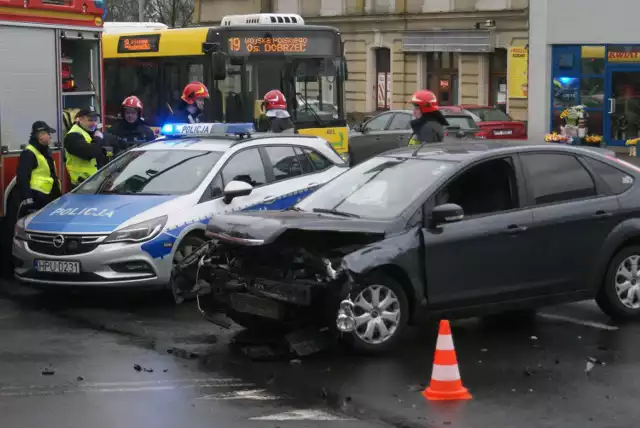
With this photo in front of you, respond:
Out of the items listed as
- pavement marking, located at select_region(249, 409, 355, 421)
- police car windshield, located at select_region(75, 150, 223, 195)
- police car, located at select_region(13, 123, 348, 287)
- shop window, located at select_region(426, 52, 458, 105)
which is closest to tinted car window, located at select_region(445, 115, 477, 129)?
police car, located at select_region(13, 123, 348, 287)

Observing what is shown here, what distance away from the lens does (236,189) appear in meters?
11.1

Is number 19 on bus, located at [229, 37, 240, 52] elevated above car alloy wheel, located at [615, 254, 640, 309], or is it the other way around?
number 19 on bus, located at [229, 37, 240, 52]

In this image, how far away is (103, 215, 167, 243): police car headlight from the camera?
10.7m

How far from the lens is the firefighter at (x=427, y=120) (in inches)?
512

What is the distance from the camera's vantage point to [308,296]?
27.2ft

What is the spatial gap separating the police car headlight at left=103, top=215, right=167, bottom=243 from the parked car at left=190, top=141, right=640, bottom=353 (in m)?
1.61

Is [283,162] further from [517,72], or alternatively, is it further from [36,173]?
[517,72]

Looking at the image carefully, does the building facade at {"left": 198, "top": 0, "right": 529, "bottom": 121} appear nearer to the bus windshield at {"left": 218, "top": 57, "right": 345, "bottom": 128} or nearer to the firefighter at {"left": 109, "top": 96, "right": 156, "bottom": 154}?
the bus windshield at {"left": 218, "top": 57, "right": 345, "bottom": 128}

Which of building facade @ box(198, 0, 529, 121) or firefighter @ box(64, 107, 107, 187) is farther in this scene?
building facade @ box(198, 0, 529, 121)

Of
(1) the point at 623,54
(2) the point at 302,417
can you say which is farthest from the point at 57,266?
(1) the point at 623,54

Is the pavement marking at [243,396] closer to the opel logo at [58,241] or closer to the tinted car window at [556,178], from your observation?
the tinted car window at [556,178]

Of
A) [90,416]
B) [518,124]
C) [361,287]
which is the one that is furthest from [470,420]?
[518,124]

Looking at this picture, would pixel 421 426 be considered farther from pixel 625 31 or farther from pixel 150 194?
pixel 625 31

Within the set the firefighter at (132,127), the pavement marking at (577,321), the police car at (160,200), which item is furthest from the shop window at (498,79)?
the pavement marking at (577,321)
